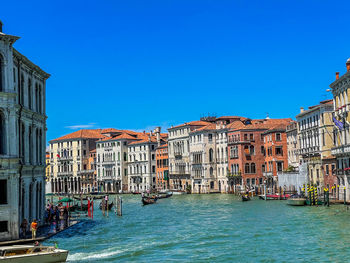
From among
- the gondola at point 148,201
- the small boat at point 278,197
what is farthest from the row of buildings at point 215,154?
the gondola at point 148,201

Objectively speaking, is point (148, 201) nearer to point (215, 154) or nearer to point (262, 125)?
point (262, 125)

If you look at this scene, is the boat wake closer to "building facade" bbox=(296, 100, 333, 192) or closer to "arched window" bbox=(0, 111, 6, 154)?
"arched window" bbox=(0, 111, 6, 154)

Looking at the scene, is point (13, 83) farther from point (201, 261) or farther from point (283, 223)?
point (283, 223)

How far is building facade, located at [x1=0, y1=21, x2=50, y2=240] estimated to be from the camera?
20859 millimetres

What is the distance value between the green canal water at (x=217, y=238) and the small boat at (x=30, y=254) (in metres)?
2.56

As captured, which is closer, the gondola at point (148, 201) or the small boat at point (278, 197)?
the small boat at point (278, 197)

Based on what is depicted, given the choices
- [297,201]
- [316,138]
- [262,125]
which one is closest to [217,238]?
[297,201]

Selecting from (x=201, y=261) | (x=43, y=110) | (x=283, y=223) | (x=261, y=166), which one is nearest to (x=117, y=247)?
(x=201, y=261)

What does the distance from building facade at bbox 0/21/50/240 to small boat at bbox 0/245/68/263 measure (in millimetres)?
4565

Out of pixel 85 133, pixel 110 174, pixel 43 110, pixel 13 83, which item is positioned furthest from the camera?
pixel 85 133

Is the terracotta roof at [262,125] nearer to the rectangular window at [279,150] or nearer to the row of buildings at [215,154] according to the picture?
the row of buildings at [215,154]

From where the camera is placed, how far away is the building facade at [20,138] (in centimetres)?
2086

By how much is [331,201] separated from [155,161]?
50.5m

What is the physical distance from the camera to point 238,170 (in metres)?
68.4
